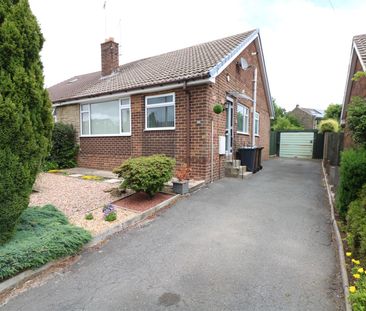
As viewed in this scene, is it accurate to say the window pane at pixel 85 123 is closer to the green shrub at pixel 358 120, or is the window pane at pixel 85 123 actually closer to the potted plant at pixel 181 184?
the potted plant at pixel 181 184

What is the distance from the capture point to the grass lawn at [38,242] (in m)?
2.74

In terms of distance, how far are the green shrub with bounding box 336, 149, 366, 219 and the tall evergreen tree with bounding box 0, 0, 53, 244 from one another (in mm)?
5014

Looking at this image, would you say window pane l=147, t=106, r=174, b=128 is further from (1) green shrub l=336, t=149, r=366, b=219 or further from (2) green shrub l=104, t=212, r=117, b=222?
(1) green shrub l=336, t=149, r=366, b=219

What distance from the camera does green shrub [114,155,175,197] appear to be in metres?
5.36

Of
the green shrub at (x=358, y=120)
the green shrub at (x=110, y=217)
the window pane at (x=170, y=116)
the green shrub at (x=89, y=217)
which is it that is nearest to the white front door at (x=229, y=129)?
the window pane at (x=170, y=116)

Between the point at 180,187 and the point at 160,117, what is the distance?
2.97 meters

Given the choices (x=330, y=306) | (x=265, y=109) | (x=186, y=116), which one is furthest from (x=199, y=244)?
(x=265, y=109)

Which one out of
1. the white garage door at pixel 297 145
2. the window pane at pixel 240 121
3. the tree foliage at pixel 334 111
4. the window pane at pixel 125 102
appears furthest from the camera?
the tree foliage at pixel 334 111

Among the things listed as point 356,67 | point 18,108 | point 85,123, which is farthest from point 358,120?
point 85,123

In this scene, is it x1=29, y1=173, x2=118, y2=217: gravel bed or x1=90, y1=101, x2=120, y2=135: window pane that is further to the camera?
x1=90, y1=101, x2=120, y2=135: window pane

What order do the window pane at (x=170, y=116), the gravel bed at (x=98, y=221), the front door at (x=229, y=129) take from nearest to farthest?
the gravel bed at (x=98, y=221) → the window pane at (x=170, y=116) → the front door at (x=229, y=129)

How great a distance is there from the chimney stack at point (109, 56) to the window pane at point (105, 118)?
3.58m

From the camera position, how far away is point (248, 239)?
389 cm

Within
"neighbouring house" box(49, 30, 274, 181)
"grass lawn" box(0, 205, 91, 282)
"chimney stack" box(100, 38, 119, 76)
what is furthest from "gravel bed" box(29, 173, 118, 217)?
"chimney stack" box(100, 38, 119, 76)
